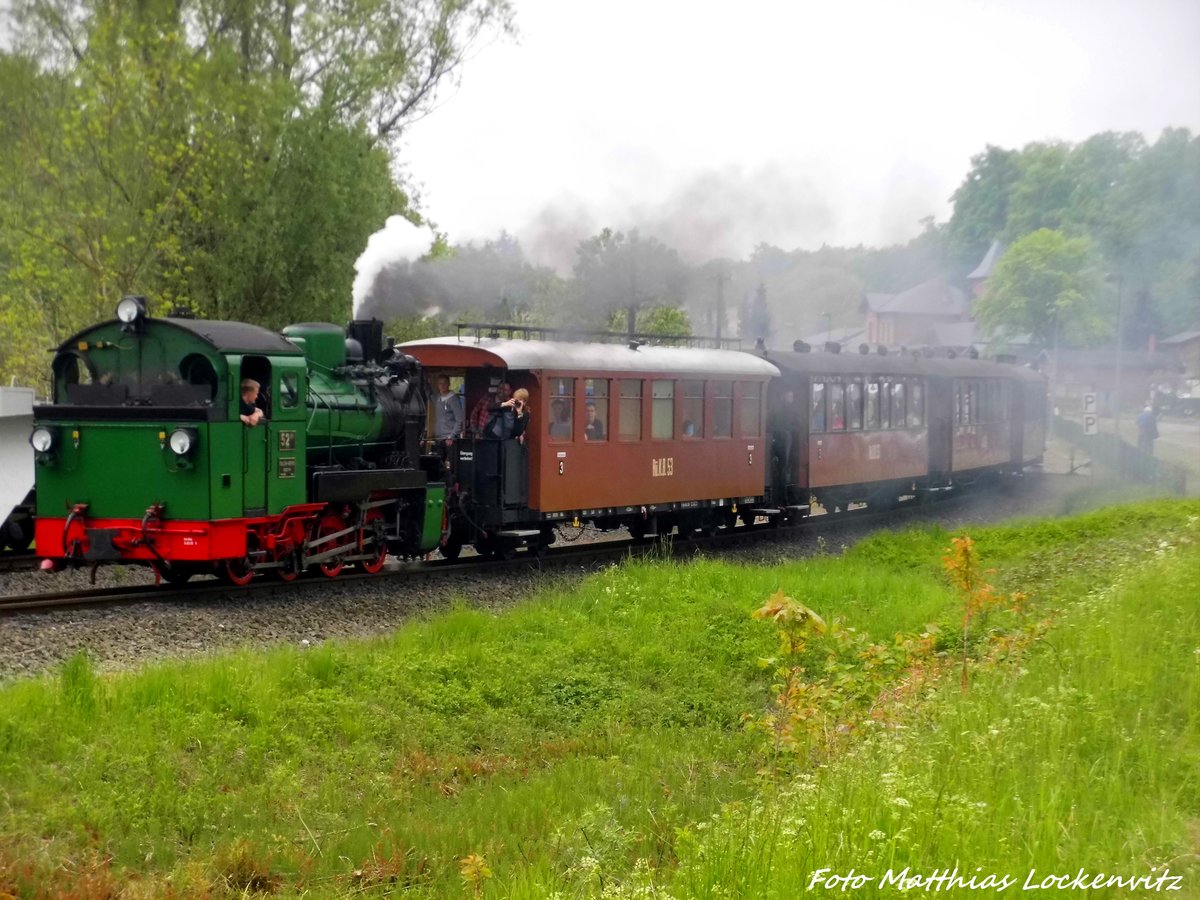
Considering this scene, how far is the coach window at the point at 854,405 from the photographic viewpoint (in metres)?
22.0

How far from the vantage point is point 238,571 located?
41.8 ft

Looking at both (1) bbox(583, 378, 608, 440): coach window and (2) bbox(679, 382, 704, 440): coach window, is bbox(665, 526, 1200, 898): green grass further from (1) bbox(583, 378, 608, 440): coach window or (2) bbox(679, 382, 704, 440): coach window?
(2) bbox(679, 382, 704, 440): coach window

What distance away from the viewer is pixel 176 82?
19672 millimetres

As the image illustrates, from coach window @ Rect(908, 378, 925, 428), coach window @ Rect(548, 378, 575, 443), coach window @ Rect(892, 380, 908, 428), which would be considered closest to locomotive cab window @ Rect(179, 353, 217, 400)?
coach window @ Rect(548, 378, 575, 443)

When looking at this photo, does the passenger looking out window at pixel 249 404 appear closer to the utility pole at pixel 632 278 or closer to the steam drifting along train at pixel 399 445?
the steam drifting along train at pixel 399 445

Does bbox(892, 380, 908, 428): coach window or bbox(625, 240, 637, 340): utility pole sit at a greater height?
bbox(625, 240, 637, 340): utility pole

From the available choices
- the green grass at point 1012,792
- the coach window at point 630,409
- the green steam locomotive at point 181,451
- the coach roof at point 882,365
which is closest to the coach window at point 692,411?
the coach window at point 630,409

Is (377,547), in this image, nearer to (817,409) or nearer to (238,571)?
(238,571)

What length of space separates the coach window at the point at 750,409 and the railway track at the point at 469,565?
1767 mm

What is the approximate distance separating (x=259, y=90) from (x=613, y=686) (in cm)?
1471

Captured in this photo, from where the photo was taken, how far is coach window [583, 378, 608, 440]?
16.1m

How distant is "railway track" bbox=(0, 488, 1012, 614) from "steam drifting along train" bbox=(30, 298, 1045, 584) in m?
0.22

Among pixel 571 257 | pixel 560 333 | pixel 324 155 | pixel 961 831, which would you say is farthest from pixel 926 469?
pixel 961 831

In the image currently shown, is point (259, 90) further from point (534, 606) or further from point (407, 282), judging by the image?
point (534, 606)
